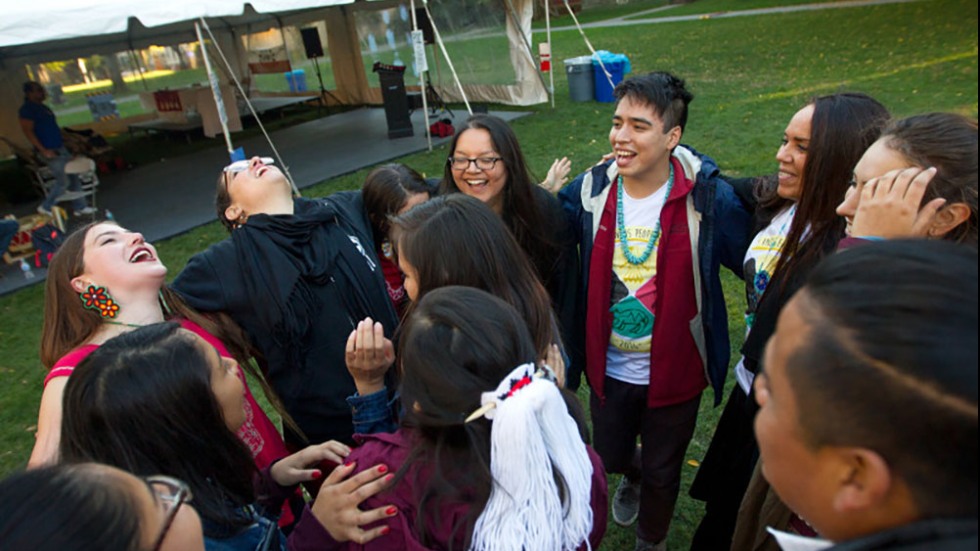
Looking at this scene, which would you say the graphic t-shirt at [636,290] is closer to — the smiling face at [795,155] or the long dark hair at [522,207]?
the long dark hair at [522,207]

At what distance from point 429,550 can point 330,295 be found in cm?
114

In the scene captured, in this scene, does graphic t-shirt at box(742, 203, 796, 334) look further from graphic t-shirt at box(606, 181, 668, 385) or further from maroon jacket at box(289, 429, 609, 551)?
maroon jacket at box(289, 429, 609, 551)

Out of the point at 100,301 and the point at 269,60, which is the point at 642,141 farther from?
the point at 269,60

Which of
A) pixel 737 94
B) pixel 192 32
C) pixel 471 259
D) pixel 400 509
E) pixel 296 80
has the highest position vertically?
pixel 192 32

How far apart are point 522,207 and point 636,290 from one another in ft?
1.96

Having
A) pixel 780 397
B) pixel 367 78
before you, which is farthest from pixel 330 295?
pixel 367 78

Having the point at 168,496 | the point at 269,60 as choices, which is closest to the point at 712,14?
the point at 269,60

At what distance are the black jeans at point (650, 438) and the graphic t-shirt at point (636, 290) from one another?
143mm

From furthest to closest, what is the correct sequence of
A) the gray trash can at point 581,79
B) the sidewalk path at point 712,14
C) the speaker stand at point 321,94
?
the sidewalk path at point 712,14 → the speaker stand at point 321,94 → the gray trash can at point 581,79

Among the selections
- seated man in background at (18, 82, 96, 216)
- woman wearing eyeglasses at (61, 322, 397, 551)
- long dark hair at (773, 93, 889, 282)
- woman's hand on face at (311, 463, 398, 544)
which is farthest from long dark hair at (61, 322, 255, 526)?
seated man in background at (18, 82, 96, 216)

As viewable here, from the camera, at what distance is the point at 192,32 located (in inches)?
493

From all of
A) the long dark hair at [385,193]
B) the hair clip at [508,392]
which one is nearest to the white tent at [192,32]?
the long dark hair at [385,193]

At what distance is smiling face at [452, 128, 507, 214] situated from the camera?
2.60 m

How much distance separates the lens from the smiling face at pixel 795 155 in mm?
2051
